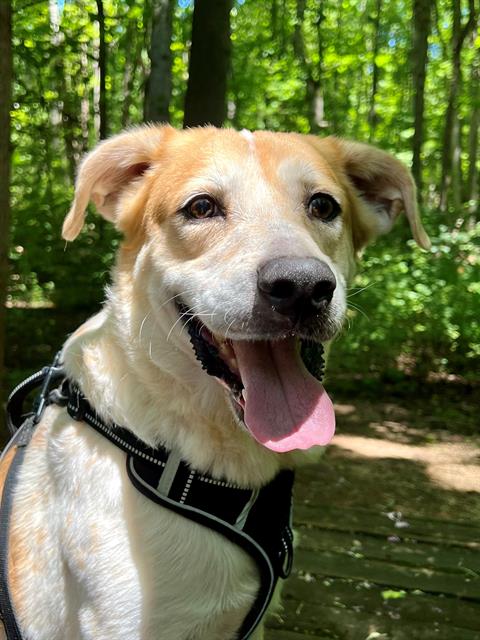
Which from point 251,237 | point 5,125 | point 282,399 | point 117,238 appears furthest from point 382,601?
point 117,238

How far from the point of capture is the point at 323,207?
2.37 m

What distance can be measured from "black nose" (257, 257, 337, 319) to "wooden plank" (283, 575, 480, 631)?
2.34m

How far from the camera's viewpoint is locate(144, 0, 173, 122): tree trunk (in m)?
7.55

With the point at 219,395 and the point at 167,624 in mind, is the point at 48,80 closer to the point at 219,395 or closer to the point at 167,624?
the point at 219,395

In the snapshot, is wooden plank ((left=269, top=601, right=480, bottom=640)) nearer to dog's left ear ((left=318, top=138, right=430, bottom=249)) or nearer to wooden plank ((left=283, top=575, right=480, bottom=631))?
wooden plank ((left=283, top=575, right=480, bottom=631))

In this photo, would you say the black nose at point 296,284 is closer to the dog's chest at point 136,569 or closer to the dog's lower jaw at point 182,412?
the dog's lower jaw at point 182,412

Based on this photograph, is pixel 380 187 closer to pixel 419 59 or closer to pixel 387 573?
pixel 387 573

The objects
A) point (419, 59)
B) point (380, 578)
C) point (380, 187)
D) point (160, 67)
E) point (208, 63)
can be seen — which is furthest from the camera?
point (419, 59)

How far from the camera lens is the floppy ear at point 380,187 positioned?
266cm

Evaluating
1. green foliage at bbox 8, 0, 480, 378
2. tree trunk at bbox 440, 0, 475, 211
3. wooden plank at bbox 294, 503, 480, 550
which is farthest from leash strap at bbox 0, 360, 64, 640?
tree trunk at bbox 440, 0, 475, 211

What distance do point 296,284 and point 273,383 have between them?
0.38 m

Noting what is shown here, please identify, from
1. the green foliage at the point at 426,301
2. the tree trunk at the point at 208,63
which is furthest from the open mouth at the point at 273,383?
the green foliage at the point at 426,301

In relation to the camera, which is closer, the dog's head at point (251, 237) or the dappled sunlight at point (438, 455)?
the dog's head at point (251, 237)

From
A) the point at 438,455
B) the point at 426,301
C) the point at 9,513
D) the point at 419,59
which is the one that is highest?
Result: the point at 419,59
